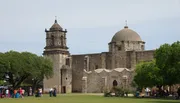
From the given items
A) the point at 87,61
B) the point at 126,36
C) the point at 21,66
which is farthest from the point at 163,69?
the point at 87,61

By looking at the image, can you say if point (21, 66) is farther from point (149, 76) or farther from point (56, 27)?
point (56, 27)

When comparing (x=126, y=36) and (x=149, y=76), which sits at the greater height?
(x=126, y=36)

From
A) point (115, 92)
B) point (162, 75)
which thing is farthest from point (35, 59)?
point (162, 75)

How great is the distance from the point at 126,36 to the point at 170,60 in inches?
1296

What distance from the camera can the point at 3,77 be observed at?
179ft

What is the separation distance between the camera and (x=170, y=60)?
39781mm

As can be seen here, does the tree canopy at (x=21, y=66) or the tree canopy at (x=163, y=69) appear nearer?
the tree canopy at (x=163, y=69)

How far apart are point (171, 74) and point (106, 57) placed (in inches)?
1130

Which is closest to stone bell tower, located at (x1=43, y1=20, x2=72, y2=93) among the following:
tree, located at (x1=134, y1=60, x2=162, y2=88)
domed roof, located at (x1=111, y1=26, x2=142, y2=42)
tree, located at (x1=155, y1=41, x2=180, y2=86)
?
domed roof, located at (x1=111, y1=26, x2=142, y2=42)

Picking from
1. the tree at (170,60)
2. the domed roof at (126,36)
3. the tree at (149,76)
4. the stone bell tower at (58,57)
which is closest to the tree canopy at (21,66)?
the stone bell tower at (58,57)

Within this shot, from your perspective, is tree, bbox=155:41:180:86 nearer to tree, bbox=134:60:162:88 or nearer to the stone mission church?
tree, bbox=134:60:162:88

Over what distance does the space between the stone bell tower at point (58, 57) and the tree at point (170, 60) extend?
2950cm

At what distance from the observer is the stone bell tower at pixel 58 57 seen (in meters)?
71.1

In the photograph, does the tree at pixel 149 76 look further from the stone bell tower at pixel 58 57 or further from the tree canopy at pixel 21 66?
the stone bell tower at pixel 58 57
